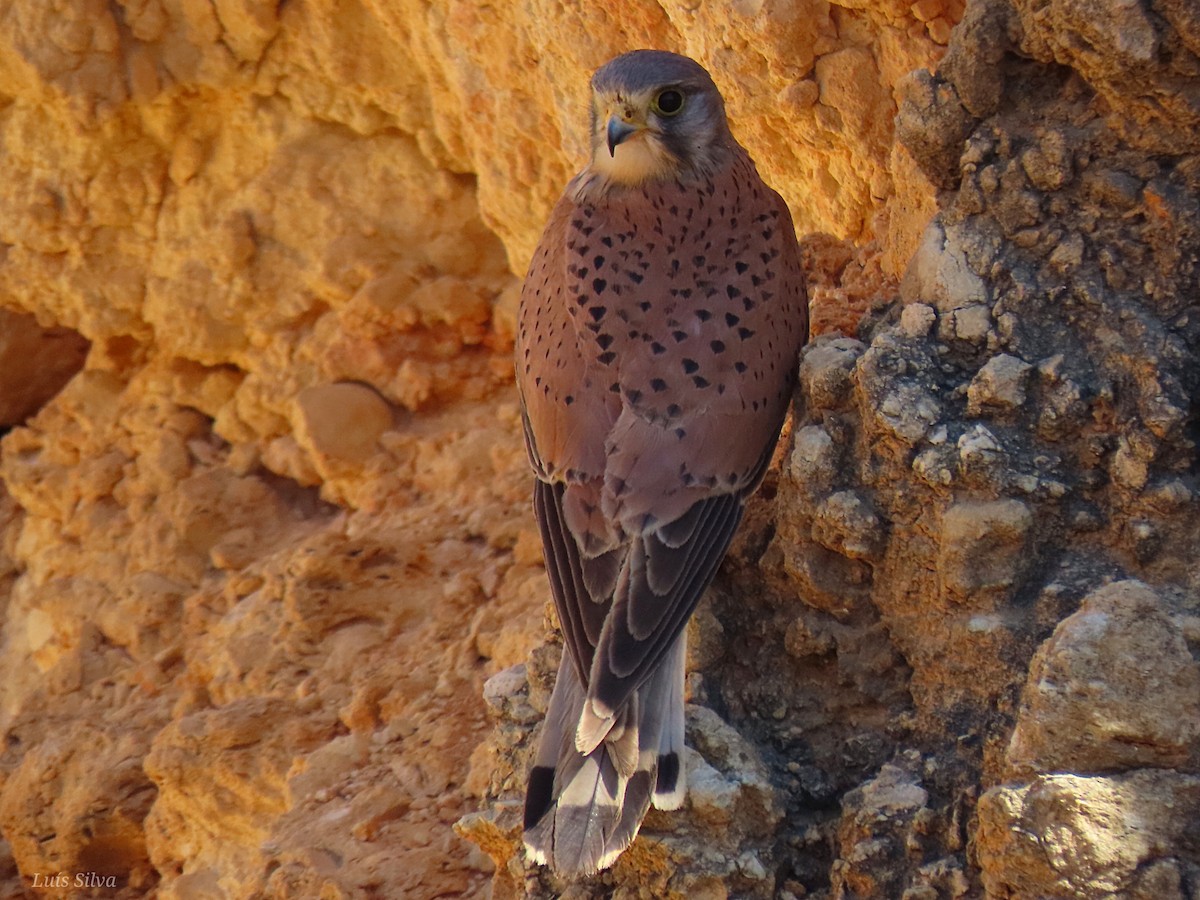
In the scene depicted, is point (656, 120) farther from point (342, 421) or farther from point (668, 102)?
point (342, 421)

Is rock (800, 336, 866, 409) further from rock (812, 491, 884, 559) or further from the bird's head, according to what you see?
the bird's head

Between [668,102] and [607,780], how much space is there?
175 cm

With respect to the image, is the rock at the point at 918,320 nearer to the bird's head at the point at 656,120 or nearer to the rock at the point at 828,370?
the rock at the point at 828,370

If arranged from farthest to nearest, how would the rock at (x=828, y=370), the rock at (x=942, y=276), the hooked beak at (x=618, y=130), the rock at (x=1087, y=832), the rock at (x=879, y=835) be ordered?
the hooked beak at (x=618, y=130)
the rock at (x=828, y=370)
the rock at (x=942, y=276)
the rock at (x=879, y=835)
the rock at (x=1087, y=832)

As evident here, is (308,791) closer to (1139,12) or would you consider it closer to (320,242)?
(320,242)

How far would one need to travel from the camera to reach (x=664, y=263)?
3615 millimetres

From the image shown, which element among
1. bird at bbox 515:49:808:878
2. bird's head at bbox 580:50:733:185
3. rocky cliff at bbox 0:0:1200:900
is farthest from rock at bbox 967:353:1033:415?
bird's head at bbox 580:50:733:185

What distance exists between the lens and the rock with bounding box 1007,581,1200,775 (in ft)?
8.05

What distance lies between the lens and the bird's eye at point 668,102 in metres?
3.77

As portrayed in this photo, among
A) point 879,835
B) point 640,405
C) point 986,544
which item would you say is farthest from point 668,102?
point 879,835

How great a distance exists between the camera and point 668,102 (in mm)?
3781

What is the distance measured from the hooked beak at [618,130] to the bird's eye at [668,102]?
0.07m

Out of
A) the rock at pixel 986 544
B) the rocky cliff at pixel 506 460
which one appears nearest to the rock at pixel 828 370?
the rocky cliff at pixel 506 460

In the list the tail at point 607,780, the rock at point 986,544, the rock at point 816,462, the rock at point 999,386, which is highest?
the rock at point 999,386
